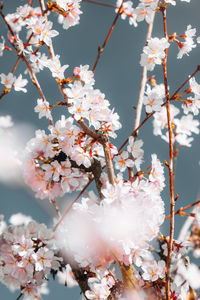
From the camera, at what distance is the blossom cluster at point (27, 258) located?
180cm

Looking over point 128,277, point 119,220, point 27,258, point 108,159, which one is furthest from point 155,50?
point 27,258

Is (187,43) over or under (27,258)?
over

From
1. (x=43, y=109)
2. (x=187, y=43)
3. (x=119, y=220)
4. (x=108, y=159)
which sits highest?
(x=187, y=43)

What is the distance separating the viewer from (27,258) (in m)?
1.80

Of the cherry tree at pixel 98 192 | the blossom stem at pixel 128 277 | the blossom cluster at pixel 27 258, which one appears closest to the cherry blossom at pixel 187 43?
the cherry tree at pixel 98 192

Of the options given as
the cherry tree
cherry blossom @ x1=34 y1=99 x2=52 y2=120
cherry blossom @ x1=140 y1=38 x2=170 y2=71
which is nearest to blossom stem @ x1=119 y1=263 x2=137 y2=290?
the cherry tree

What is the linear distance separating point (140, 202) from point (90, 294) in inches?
24.4

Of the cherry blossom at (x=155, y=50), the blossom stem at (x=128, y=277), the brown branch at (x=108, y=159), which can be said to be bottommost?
the blossom stem at (x=128, y=277)

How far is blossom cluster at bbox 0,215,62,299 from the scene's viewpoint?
1.80 m

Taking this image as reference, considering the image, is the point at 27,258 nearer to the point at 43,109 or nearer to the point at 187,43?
the point at 43,109

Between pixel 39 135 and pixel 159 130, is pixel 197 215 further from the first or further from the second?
pixel 159 130

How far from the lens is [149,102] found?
159 centimetres

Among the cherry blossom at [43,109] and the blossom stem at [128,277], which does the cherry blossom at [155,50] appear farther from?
Answer: the blossom stem at [128,277]

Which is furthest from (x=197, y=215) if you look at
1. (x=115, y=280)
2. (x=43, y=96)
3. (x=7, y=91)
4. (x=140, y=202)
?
(x=7, y=91)
